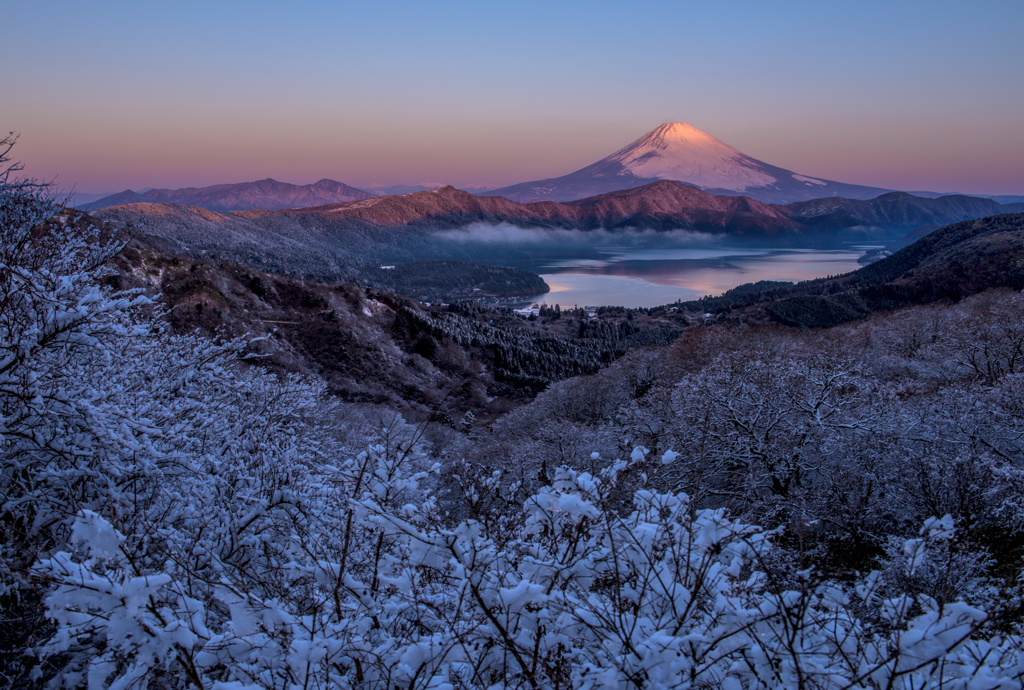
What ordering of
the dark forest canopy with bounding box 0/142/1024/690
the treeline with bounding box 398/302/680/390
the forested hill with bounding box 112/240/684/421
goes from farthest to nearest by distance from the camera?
the treeline with bounding box 398/302/680/390 < the forested hill with bounding box 112/240/684/421 < the dark forest canopy with bounding box 0/142/1024/690

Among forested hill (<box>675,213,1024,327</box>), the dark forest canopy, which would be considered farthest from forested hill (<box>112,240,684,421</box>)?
forested hill (<box>675,213,1024,327</box>)

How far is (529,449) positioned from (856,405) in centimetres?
1360

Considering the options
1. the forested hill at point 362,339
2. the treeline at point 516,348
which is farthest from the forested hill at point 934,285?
the forested hill at point 362,339

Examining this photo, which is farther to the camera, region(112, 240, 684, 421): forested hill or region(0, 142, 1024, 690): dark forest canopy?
region(112, 240, 684, 421): forested hill

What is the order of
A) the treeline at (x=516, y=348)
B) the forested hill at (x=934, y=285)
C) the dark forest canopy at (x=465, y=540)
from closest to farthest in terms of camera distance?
the dark forest canopy at (x=465, y=540), the treeline at (x=516, y=348), the forested hill at (x=934, y=285)

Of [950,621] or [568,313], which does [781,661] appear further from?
[568,313]

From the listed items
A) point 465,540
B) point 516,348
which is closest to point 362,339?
point 516,348

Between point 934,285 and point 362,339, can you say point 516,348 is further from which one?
point 934,285

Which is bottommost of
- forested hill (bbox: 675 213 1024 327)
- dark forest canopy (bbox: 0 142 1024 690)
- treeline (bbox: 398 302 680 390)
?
treeline (bbox: 398 302 680 390)

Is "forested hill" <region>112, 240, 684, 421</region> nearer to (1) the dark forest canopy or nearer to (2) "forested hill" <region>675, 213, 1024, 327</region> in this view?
(1) the dark forest canopy

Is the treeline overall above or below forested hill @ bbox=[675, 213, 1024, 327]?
below

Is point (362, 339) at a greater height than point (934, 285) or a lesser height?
lesser

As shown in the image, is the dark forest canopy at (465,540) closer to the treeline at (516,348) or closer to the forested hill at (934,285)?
the treeline at (516,348)

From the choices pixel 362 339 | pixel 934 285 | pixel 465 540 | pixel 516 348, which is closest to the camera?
pixel 465 540
